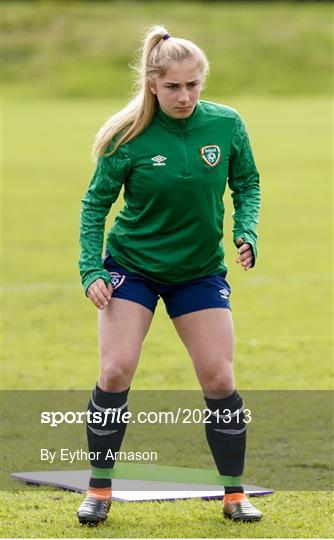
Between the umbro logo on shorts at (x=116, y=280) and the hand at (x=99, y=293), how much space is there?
0.25 feet

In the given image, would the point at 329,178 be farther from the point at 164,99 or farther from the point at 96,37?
the point at 96,37

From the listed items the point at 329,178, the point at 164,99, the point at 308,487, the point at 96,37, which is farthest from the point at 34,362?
the point at 96,37

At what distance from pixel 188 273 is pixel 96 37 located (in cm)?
6013

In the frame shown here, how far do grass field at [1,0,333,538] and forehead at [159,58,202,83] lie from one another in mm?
1879

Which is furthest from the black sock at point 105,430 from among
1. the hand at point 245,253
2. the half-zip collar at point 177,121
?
the half-zip collar at point 177,121

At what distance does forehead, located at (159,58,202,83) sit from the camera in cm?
548

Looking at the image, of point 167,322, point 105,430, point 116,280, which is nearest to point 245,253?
point 116,280

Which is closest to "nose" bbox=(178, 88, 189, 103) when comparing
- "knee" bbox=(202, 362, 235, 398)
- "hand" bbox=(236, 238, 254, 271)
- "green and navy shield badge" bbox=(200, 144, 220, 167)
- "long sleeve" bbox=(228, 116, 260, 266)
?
"green and navy shield badge" bbox=(200, 144, 220, 167)

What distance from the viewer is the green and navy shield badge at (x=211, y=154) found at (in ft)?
18.6

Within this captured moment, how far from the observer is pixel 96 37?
6475cm

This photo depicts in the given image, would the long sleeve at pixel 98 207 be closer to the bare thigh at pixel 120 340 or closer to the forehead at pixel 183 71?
the bare thigh at pixel 120 340

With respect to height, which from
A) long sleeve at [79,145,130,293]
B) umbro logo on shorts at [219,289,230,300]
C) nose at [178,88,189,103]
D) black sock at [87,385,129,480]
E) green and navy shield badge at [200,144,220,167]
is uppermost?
nose at [178,88,189,103]

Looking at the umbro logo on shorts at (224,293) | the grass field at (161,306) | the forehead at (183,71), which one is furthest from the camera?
the grass field at (161,306)

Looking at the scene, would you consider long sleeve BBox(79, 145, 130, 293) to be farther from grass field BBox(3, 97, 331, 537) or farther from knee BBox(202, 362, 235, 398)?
grass field BBox(3, 97, 331, 537)
